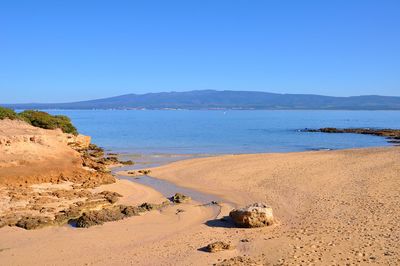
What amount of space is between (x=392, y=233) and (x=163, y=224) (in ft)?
20.3

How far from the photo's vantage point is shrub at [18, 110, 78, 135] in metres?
31.0

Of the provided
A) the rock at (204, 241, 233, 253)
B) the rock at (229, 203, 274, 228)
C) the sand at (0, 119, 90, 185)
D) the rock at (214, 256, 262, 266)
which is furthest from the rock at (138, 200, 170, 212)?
the rock at (214, 256, 262, 266)

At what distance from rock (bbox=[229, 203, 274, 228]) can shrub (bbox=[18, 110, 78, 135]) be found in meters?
22.5

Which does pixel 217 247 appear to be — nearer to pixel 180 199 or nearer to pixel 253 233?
pixel 253 233

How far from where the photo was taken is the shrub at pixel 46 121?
31044mm

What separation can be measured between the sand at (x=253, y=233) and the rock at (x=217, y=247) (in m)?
0.18

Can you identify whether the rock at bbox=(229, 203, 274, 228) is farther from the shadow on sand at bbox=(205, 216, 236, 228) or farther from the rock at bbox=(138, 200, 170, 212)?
the rock at bbox=(138, 200, 170, 212)

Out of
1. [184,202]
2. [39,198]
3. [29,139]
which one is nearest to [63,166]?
[29,139]

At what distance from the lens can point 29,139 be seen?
19703mm

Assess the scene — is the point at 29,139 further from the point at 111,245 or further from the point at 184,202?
the point at 111,245

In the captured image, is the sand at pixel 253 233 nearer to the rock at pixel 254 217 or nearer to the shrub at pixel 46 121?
the rock at pixel 254 217

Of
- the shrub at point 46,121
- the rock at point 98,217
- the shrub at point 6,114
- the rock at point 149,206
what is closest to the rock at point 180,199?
the rock at point 149,206

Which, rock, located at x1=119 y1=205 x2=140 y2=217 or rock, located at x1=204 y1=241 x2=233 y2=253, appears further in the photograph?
rock, located at x1=119 y1=205 x2=140 y2=217

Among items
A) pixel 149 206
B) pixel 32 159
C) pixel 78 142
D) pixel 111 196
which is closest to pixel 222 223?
pixel 149 206
